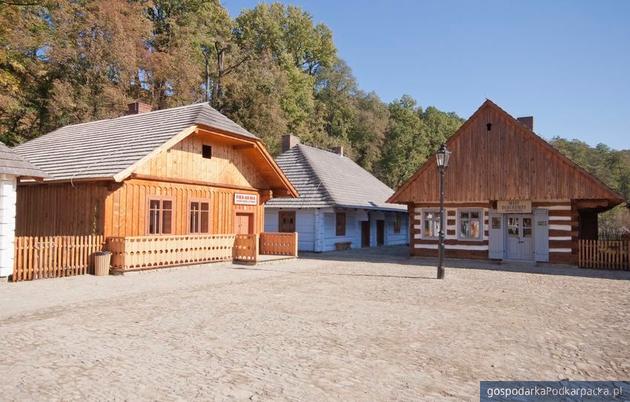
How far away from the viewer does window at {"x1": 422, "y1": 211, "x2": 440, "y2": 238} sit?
77.4ft

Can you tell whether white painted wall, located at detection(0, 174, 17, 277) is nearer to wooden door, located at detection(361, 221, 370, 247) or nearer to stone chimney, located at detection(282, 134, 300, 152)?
stone chimney, located at detection(282, 134, 300, 152)

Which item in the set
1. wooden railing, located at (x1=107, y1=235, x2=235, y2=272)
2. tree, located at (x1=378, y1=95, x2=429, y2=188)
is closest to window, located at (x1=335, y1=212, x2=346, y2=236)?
wooden railing, located at (x1=107, y1=235, x2=235, y2=272)

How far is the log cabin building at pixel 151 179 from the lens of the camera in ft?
53.0

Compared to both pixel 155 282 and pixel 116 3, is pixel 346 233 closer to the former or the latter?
pixel 155 282

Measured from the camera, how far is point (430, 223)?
2375 centimetres

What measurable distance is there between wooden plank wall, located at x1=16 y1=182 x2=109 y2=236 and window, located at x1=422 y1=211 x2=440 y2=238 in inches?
585

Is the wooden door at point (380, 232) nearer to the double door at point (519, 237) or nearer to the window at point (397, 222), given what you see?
the window at point (397, 222)

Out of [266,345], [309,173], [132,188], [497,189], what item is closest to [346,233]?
[309,173]

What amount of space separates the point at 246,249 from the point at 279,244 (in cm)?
338

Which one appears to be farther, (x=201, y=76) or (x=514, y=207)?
(x=201, y=76)

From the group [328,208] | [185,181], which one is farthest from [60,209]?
[328,208]

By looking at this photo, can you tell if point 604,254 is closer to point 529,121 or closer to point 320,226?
point 529,121

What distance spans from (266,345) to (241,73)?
37.2 m

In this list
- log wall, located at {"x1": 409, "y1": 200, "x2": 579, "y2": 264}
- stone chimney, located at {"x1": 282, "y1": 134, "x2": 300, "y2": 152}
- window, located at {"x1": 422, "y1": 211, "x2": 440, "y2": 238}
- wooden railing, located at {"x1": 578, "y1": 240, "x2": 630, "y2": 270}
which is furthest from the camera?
stone chimney, located at {"x1": 282, "y1": 134, "x2": 300, "y2": 152}
